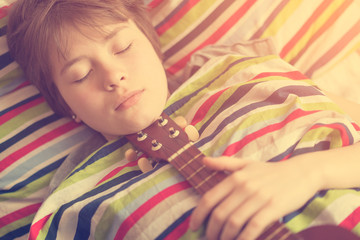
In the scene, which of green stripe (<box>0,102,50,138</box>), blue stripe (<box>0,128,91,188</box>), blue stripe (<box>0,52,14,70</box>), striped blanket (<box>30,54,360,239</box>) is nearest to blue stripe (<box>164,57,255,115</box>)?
striped blanket (<box>30,54,360,239</box>)

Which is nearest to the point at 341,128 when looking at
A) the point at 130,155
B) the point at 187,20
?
the point at 130,155

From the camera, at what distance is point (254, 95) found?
34.4 inches

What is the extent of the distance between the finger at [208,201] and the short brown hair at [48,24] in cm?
52

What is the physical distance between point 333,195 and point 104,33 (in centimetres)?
67

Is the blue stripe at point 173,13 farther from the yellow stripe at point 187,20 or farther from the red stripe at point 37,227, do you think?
the red stripe at point 37,227

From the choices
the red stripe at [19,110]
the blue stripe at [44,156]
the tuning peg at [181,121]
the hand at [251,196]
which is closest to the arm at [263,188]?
the hand at [251,196]

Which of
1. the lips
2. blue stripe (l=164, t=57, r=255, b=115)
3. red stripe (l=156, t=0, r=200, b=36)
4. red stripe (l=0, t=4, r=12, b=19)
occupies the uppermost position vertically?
red stripe (l=0, t=4, r=12, b=19)

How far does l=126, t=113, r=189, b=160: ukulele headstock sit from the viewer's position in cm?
81

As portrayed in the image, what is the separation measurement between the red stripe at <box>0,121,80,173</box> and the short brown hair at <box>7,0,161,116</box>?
0.17ft

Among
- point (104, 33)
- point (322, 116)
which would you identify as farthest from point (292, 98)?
point (104, 33)

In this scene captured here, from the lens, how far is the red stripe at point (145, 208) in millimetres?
720

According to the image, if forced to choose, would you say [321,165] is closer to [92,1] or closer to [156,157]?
[156,157]

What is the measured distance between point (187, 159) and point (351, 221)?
36 centimetres

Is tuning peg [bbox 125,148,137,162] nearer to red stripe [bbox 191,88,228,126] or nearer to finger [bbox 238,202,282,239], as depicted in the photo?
red stripe [bbox 191,88,228,126]
